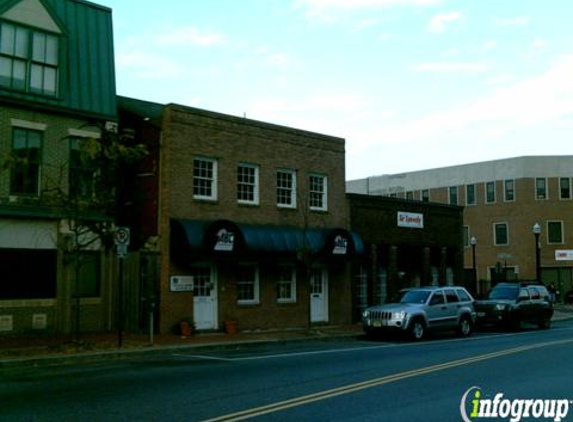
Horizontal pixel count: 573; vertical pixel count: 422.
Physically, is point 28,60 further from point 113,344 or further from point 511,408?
point 511,408

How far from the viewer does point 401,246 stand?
31969 millimetres

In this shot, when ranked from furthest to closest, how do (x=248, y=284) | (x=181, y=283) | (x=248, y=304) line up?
(x=248, y=284) < (x=248, y=304) < (x=181, y=283)

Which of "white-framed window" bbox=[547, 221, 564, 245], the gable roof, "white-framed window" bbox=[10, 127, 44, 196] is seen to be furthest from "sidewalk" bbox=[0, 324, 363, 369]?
"white-framed window" bbox=[547, 221, 564, 245]

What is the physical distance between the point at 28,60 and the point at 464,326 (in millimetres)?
16709

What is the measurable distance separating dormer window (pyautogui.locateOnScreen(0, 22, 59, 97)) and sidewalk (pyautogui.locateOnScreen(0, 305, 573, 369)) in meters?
7.39

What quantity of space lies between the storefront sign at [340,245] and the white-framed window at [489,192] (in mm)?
35203

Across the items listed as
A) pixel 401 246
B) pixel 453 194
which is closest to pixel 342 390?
pixel 401 246

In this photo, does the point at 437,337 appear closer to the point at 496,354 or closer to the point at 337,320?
the point at 337,320

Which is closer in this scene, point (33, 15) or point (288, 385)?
point (288, 385)

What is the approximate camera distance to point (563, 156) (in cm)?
5669

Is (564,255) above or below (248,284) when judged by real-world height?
above

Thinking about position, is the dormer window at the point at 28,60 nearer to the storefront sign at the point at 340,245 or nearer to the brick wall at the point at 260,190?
the brick wall at the point at 260,190

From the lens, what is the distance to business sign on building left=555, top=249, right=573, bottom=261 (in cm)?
5509

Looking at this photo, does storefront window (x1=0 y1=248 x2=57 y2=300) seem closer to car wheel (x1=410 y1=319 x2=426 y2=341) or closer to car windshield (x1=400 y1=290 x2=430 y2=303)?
car wheel (x1=410 y1=319 x2=426 y2=341)
